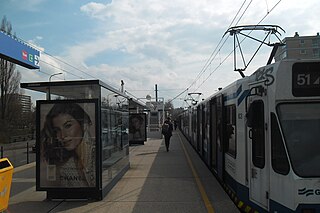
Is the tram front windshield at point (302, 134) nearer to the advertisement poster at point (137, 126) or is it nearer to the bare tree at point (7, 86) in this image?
the advertisement poster at point (137, 126)

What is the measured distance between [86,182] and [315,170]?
17.9 feet

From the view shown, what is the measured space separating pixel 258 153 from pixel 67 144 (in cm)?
480

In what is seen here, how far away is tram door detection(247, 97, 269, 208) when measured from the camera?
18.9 feet

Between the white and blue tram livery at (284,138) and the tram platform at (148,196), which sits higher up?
the white and blue tram livery at (284,138)

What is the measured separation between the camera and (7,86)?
4041cm

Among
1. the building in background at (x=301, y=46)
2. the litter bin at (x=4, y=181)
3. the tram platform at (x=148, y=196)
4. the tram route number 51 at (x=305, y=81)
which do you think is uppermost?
the building in background at (x=301, y=46)

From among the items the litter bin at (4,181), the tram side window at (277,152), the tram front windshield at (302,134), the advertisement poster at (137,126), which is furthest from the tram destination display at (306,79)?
the advertisement poster at (137,126)

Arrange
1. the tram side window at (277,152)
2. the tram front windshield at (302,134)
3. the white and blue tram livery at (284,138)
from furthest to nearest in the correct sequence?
the tram side window at (277,152)
the tram front windshield at (302,134)
the white and blue tram livery at (284,138)

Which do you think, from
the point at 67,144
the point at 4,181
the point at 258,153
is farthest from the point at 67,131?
the point at 258,153

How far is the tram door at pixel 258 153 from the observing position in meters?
5.77

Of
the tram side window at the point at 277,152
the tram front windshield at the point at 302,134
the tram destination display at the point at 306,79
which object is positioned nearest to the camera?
the tram front windshield at the point at 302,134

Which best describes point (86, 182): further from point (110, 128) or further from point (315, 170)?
point (315, 170)

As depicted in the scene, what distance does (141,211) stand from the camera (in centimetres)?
759

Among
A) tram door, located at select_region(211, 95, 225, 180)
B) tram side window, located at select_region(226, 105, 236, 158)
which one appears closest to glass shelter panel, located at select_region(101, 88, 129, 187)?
tram door, located at select_region(211, 95, 225, 180)
